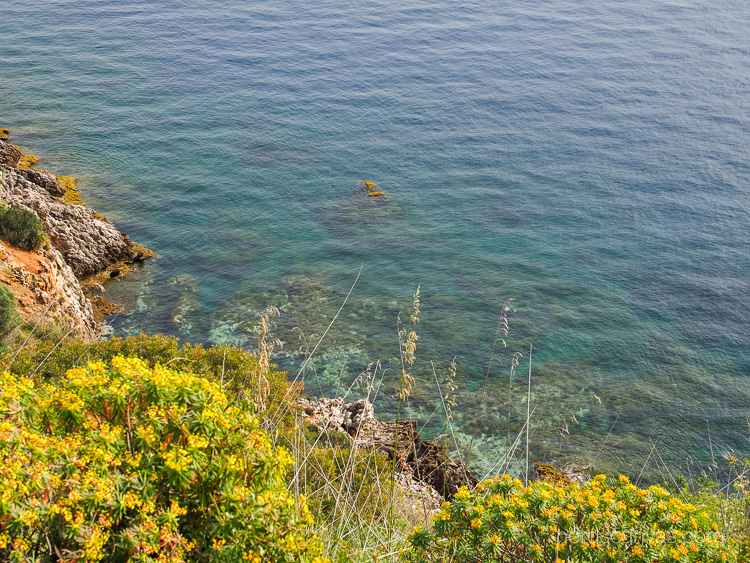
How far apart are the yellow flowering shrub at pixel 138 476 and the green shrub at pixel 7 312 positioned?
51.7 feet

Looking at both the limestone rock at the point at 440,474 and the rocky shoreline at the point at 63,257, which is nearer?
the limestone rock at the point at 440,474

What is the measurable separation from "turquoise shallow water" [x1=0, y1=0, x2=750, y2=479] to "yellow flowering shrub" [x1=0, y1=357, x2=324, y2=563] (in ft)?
22.7

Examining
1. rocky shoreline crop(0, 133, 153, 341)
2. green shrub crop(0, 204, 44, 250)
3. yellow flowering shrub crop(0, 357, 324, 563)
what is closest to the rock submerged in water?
rocky shoreline crop(0, 133, 153, 341)

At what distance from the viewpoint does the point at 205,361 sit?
18.7 metres

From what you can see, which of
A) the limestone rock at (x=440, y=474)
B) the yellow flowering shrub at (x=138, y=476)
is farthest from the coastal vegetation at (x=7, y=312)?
the yellow flowering shrub at (x=138, y=476)

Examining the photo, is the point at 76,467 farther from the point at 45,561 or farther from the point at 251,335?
the point at 251,335

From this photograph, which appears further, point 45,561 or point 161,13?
point 161,13

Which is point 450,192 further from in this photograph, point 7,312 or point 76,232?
point 7,312

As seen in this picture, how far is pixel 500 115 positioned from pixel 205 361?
48307 mm

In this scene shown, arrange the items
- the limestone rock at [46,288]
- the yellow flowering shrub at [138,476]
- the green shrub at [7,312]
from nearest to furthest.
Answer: the yellow flowering shrub at [138,476] → the green shrub at [7,312] → the limestone rock at [46,288]

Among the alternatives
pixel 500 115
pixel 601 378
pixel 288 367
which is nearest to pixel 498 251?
pixel 601 378

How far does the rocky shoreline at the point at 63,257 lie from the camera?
24.3 m

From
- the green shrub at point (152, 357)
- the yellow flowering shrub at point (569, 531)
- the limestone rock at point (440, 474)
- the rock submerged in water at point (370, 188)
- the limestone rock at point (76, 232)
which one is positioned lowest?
the limestone rock at point (440, 474)

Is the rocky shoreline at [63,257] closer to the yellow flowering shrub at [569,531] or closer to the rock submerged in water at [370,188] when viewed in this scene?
the rock submerged in water at [370,188]
